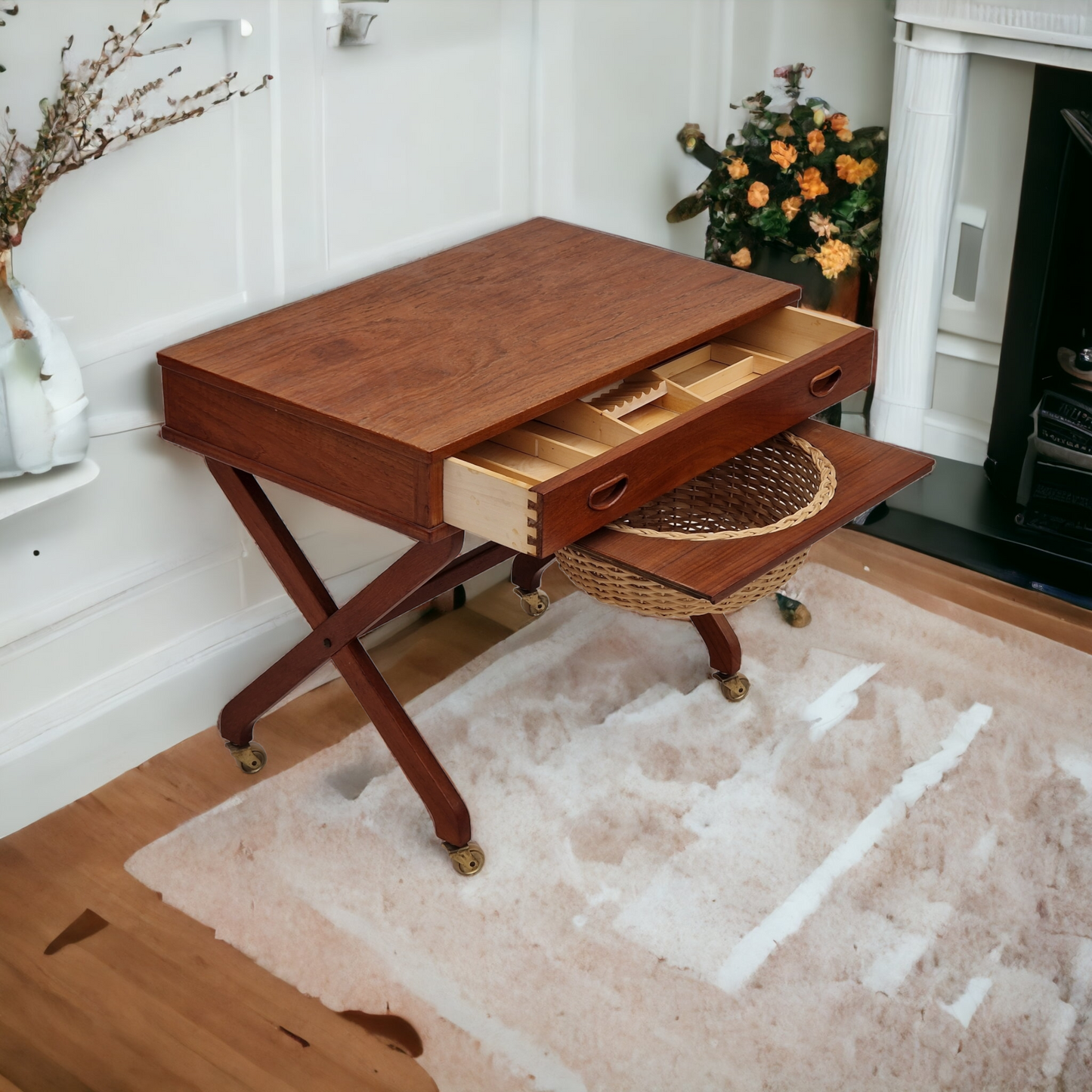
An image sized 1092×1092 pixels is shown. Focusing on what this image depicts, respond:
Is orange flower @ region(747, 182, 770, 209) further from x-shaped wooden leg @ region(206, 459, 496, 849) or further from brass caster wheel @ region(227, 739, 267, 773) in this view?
brass caster wheel @ region(227, 739, 267, 773)

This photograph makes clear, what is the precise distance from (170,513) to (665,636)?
930mm

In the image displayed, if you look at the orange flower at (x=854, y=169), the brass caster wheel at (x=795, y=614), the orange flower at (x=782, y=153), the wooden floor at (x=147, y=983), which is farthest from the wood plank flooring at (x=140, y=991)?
the orange flower at (x=854, y=169)

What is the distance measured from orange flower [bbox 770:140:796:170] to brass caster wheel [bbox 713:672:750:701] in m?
1.04

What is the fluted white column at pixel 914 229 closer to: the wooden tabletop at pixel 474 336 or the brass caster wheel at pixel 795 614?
the brass caster wheel at pixel 795 614

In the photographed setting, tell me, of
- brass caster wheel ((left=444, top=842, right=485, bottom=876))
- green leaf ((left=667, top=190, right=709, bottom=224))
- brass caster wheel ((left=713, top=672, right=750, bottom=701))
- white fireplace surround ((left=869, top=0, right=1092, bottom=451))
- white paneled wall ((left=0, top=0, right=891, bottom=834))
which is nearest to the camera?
white paneled wall ((left=0, top=0, right=891, bottom=834))

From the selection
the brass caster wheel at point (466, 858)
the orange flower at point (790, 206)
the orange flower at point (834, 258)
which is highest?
the orange flower at point (790, 206)

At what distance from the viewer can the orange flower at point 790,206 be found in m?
2.59

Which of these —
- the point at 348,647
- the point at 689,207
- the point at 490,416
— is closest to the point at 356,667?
the point at 348,647

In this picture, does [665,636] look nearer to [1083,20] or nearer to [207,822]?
[207,822]

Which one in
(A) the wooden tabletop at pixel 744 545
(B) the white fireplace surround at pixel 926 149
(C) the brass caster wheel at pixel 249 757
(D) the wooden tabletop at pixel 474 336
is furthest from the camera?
(B) the white fireplace surround at pixel 926 149

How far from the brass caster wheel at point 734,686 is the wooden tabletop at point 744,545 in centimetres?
55

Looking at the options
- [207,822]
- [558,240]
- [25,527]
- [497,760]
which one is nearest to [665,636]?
[497,760]

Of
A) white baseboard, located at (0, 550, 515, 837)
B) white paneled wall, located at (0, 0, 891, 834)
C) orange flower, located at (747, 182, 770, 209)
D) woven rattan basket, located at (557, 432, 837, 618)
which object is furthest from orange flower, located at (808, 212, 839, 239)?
white baseboard, located at (0, 550, 515, 837)

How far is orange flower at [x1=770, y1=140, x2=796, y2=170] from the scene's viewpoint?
8.34 feet
